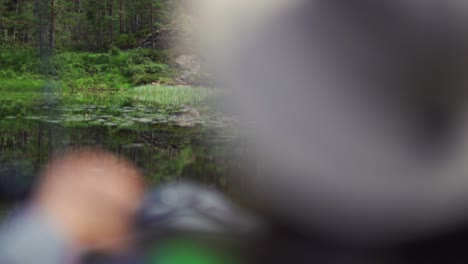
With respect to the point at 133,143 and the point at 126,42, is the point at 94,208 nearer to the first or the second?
the point at 133,143

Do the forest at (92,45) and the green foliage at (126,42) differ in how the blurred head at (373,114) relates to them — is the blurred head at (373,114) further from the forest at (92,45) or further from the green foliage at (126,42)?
the green foliage at (126,42)

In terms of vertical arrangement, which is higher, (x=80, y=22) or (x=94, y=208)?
(x=80, y=22)

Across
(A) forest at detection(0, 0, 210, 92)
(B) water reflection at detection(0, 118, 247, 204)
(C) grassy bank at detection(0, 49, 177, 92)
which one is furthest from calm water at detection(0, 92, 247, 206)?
(C) grassy bank at detection(0, 49, 177, 92)

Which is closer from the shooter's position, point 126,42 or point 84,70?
point 84,70

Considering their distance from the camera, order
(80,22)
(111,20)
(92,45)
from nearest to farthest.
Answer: (92,45) → (111,20) → (80,22)

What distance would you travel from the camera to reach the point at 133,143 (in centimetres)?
322

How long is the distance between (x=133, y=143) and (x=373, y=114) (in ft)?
7.01

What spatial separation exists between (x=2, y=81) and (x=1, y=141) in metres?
7.74

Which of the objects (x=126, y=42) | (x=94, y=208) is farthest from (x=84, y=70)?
(x=94, y=208)

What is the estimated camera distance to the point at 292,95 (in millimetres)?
1322

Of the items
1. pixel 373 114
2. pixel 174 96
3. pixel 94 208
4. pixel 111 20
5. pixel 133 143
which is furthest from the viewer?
pixel 111 20

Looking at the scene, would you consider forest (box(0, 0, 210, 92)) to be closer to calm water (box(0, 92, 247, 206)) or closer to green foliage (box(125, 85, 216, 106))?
green foliage (box(125, 85, 216, 106))

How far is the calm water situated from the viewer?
2.26 meters

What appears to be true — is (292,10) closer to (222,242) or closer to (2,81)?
(222,242)
